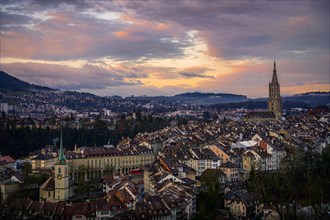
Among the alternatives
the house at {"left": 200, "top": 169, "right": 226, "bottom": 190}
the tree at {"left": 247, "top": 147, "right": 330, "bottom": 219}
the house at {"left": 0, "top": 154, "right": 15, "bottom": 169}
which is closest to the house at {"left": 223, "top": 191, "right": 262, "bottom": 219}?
the tree at {"left": 247, "top": 147, "right": 330, "bottom": 219}

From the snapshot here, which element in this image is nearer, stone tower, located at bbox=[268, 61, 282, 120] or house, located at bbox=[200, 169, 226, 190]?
house, located at bbox=[200, 169, 226, 190]

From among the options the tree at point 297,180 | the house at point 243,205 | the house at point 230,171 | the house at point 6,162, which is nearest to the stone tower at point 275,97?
the tree at point 297,180

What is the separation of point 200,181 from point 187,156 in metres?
8.91

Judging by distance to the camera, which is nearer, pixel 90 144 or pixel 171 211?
pixel 171 211

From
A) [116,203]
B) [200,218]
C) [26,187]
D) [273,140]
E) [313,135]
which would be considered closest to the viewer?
[200,218]

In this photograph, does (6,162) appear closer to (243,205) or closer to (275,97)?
(243,205)

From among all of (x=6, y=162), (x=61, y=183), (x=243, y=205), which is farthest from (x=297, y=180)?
(x=6, y=162)

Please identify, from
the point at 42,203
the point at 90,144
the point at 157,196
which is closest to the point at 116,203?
the point at 157,196

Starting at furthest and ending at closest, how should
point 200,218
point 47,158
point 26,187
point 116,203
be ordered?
point 47,158, point 26,187, point 116,203, point 200,218

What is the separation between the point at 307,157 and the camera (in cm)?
5209

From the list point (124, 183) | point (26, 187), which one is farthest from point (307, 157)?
point (26, 187)

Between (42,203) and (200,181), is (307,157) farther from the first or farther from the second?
(42,203)

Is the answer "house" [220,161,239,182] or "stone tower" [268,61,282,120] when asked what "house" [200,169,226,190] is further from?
"stone tower" [268,61,282,120]

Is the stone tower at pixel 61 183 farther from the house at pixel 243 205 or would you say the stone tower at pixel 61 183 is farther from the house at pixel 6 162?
the house at pixel 6 162
